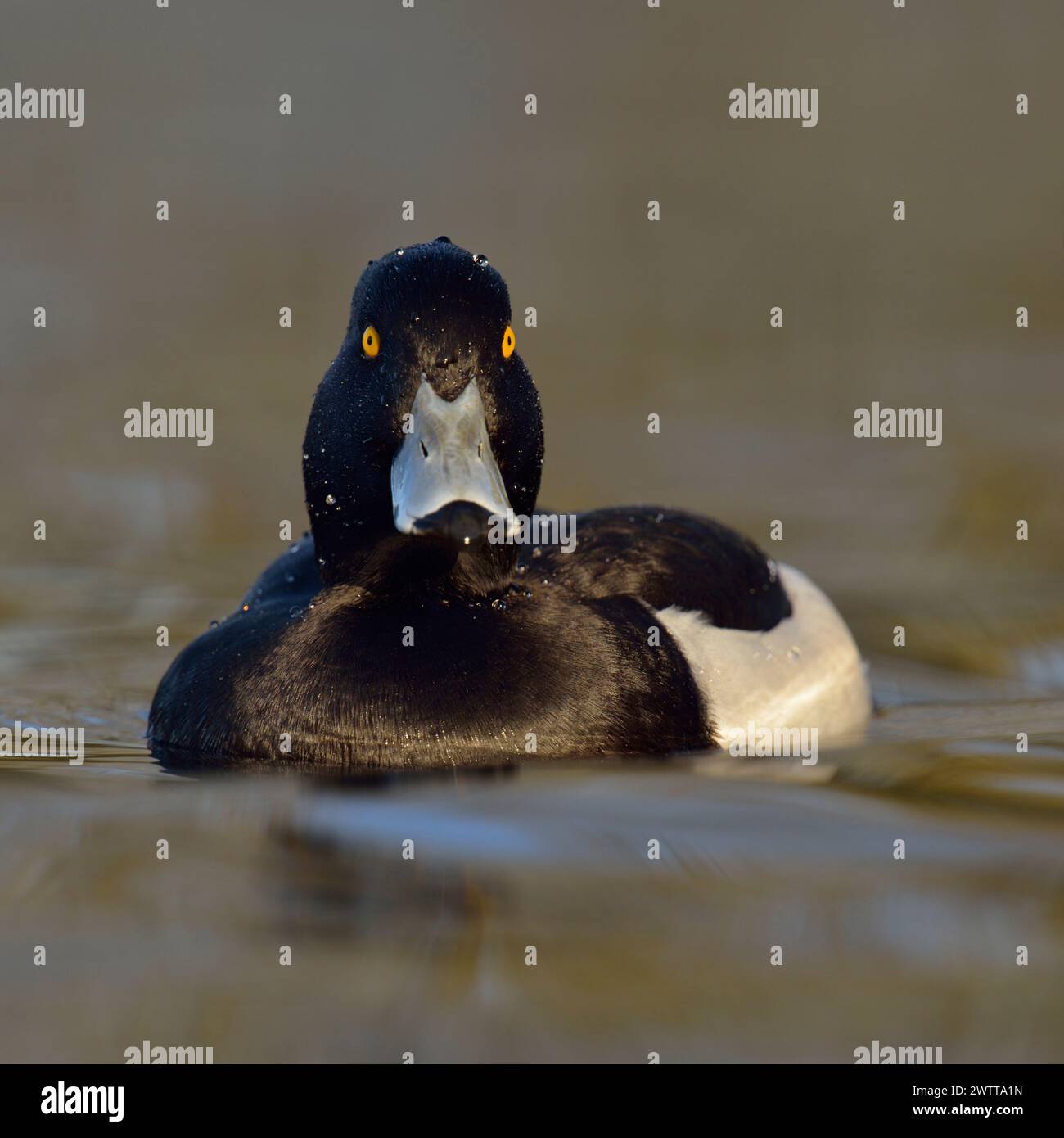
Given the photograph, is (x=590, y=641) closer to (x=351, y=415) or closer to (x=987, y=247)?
(x=351, y=415)

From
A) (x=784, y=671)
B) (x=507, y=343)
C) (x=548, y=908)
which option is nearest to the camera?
(x=548, y=908)

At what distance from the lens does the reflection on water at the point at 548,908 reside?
431 cm

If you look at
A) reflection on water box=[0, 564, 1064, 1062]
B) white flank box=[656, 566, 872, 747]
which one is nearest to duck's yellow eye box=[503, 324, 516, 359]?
white flank box=[656, 566, 872, 747]

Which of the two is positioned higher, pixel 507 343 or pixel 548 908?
pixel 507 343

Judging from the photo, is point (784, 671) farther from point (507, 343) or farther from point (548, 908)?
point (548, 908)

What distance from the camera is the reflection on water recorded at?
4.31m

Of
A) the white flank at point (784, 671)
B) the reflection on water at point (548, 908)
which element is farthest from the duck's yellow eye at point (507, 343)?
the reflection on water at point (548, 908)

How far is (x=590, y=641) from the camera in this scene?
6.27 m

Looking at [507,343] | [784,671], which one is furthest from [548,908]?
[784,671]

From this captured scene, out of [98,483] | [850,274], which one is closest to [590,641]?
[98,483]

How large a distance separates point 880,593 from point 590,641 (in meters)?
3.45

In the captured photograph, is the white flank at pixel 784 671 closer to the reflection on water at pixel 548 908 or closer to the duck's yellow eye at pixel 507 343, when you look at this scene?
the reflection on water at pixel 548 908

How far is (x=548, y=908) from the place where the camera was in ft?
16.3

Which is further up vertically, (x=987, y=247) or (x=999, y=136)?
(x=999, y=136)
